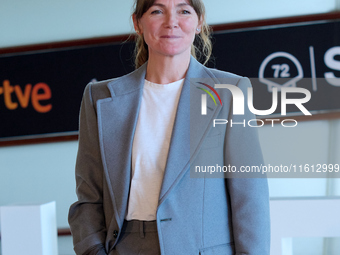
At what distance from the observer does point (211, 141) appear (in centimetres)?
121

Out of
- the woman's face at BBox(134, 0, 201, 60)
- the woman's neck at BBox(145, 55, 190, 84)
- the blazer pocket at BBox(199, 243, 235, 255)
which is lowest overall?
the blazer pocket at BBox(199, 243, 235, 255)

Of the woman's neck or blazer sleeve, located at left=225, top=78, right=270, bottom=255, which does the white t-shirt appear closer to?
the woman's neck

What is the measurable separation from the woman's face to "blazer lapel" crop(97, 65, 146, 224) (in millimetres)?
154

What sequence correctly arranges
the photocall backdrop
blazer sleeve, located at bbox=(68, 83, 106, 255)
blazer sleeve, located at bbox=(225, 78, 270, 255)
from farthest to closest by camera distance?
the photocall backdrop < blazer sleeve, located at bbox=(68, 83, 106, 255) < blazer sleeve, located at bbox=(225, 78, 270, 255)

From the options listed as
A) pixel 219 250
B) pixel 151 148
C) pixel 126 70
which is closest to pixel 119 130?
pixel 151 148

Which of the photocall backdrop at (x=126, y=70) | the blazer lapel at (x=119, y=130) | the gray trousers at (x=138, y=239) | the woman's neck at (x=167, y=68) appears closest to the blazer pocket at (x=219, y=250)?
the gray trousers at (x=138, y=239)

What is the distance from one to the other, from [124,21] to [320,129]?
1711 mm

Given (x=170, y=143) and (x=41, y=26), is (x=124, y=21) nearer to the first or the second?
(x=41, y=26)

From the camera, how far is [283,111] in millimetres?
2924

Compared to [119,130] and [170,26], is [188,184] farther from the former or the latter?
[170,26]

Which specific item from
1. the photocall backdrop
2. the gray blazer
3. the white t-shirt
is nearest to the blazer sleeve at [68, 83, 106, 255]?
the gray blazer

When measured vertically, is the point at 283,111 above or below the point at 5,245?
above

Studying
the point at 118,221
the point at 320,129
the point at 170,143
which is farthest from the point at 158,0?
the point at 320,129

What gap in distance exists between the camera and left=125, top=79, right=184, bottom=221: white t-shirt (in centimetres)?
121
